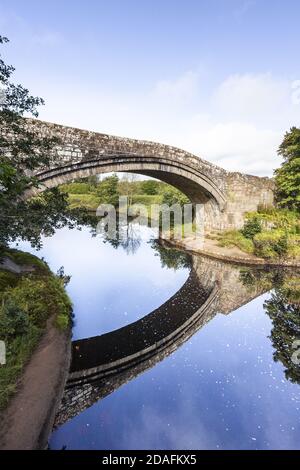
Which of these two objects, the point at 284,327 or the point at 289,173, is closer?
the point at 284,327

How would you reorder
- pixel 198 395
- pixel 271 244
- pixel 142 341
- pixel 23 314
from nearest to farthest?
pixel 198 395 < pixel 23 314 < pixel 142 341 < pixel 271 244

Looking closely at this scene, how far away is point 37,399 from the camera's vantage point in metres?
5.25

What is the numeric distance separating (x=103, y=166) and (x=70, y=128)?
2190 mm

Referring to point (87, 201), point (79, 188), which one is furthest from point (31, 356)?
point (79, 188)

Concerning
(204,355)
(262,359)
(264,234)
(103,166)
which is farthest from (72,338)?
(264,234)

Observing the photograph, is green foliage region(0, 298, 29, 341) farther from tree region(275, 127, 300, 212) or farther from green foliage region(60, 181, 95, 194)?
green foliage region(60, 181, 95, 194)

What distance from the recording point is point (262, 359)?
8125 mm

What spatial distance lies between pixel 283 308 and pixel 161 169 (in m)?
9.65

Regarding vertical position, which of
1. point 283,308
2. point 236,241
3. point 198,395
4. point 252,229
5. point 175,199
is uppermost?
point 175,199

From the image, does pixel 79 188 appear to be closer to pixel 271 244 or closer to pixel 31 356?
pixel 271 244

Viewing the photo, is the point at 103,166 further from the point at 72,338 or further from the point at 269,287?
the point at 269,287

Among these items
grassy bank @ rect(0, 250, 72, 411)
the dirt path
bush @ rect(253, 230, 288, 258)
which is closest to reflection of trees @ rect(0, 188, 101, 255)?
grassy bank @ rect(0, 250, 72, 411)

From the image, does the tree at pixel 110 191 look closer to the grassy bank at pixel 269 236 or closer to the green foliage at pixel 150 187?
the green foliage at pixel 150 187

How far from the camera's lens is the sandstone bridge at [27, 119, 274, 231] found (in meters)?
11.9
